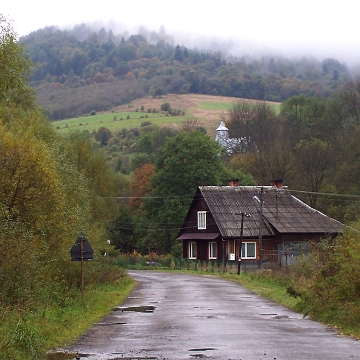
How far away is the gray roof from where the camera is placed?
5756 cm

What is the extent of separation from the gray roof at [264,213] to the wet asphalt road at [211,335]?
33663 mm

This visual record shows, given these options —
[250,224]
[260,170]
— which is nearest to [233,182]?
[250,224]

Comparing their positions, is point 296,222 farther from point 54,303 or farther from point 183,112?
point 183,112

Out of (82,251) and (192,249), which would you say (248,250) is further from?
(82,251)

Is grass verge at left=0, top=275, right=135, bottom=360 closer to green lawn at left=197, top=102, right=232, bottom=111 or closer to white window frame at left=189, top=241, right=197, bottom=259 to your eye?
white window frame at left=189, top=241, right=197, bottom=259

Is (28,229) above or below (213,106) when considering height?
below

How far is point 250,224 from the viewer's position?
5844 centimetres

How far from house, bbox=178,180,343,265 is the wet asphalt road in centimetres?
3254

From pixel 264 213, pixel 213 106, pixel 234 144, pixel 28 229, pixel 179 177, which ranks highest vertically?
pixel 213 106

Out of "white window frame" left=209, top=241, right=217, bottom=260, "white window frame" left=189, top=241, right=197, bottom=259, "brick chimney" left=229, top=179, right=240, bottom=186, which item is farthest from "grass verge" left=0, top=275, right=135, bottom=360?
"brick chimney" left=229, top=179, right=240, bottom=186

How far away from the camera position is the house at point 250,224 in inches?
2259

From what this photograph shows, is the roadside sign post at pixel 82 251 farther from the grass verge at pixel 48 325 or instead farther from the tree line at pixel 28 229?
the grass verge at pixel 48 325

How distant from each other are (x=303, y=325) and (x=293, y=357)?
5.45 meters

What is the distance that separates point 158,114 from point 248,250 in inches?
3667
